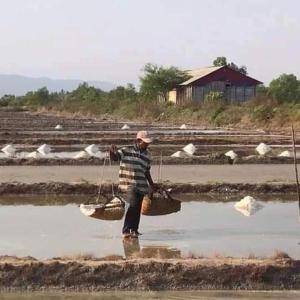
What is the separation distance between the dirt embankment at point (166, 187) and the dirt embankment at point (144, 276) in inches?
208

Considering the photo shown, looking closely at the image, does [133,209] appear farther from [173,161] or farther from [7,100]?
[7,100]

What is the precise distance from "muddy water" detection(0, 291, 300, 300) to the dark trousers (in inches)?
87.3

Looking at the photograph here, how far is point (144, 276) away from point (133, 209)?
2.03m

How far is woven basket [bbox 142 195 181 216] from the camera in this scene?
8.34m

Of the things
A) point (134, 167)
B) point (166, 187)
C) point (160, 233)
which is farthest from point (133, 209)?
point (166, 187)

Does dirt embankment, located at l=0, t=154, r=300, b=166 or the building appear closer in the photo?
dirt embankment, located at l=0, t=154, r=300, b=166

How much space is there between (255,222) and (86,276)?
384 centimetres

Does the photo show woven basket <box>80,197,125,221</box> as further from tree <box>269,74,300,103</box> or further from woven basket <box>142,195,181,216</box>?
tree <box>269,74,300,103</box>

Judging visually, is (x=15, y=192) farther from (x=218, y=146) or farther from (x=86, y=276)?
(x=218, y=146)

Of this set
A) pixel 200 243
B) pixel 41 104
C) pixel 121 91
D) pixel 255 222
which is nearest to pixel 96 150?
pixel 255 222

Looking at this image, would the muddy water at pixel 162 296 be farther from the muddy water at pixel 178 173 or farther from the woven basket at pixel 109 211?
the muddy water at pixel 178 173

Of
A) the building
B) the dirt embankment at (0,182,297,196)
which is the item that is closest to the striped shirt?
the dirt embankment at (0,182,297,196)

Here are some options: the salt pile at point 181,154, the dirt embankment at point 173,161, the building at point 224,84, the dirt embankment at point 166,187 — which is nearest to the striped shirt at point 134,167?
the dirt embankment at point 166,187

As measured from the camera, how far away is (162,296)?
5.51 m
